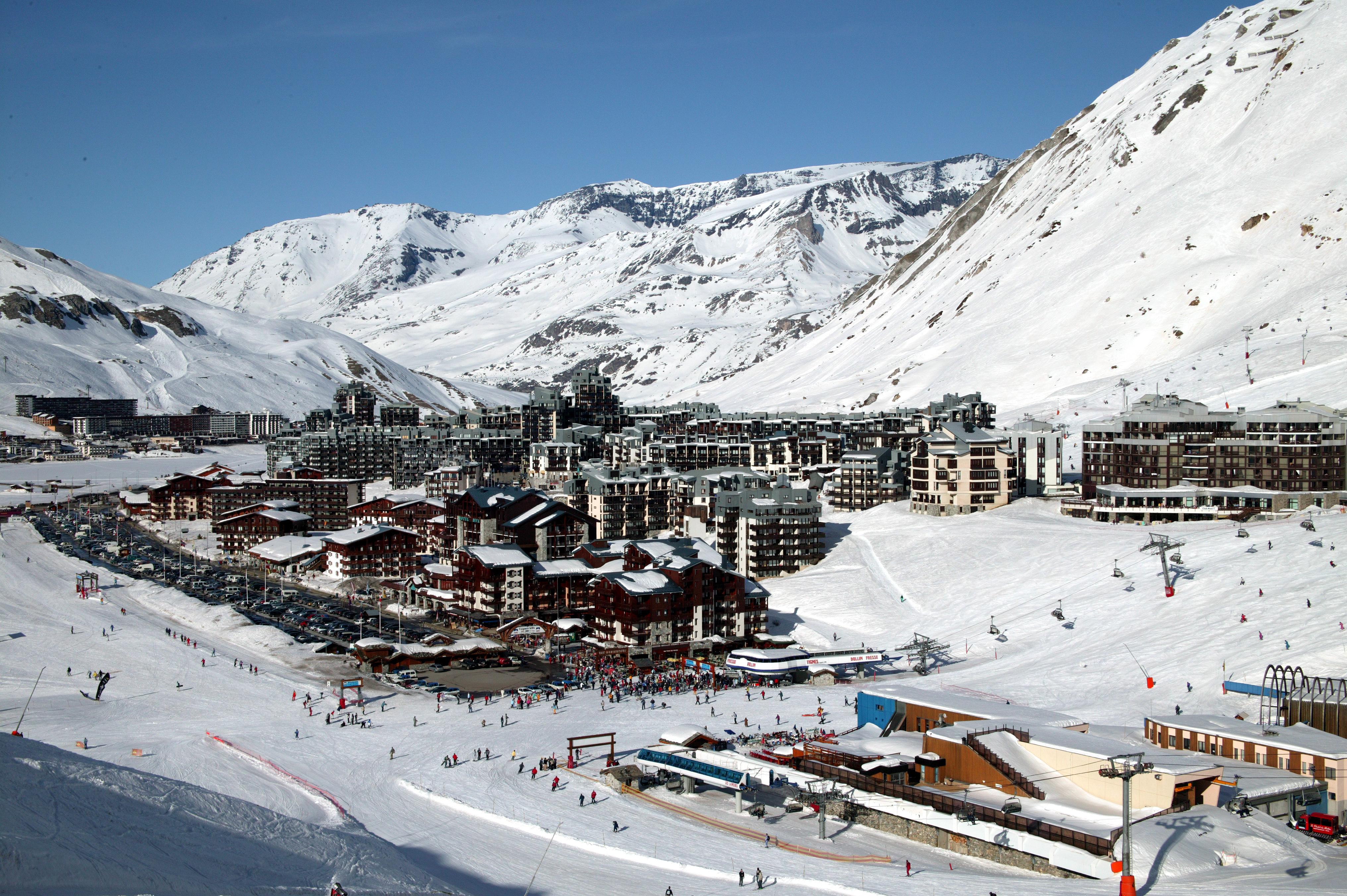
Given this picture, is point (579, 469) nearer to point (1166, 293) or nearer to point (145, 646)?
point (145, 646)

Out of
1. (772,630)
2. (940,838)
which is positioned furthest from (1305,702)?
(772,630)

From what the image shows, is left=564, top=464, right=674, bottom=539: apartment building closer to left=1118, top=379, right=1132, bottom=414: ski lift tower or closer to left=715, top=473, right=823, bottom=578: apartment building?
left=715, top=473, right=823, bottom=578: apartment building

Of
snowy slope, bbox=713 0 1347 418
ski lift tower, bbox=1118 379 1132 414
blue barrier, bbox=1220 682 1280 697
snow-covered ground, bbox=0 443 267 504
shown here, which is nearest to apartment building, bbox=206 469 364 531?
snow-covered ground, bbox=0 443 267 504

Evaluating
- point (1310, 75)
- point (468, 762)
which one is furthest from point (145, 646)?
point (1310, 75)

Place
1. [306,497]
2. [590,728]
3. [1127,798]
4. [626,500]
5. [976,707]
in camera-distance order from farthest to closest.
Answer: [306,497]
[626,500]
[590,728]
[976,707]
[1127,798]

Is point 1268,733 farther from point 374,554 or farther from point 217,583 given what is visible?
point 217,583

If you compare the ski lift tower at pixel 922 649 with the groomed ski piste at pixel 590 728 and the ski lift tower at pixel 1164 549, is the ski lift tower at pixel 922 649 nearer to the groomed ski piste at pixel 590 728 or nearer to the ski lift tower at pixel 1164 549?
the groomed ski piste at pixel 590 728

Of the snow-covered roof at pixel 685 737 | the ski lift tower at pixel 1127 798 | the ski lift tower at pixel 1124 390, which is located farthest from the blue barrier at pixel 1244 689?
the ski lift tower at pixel 1124 390
